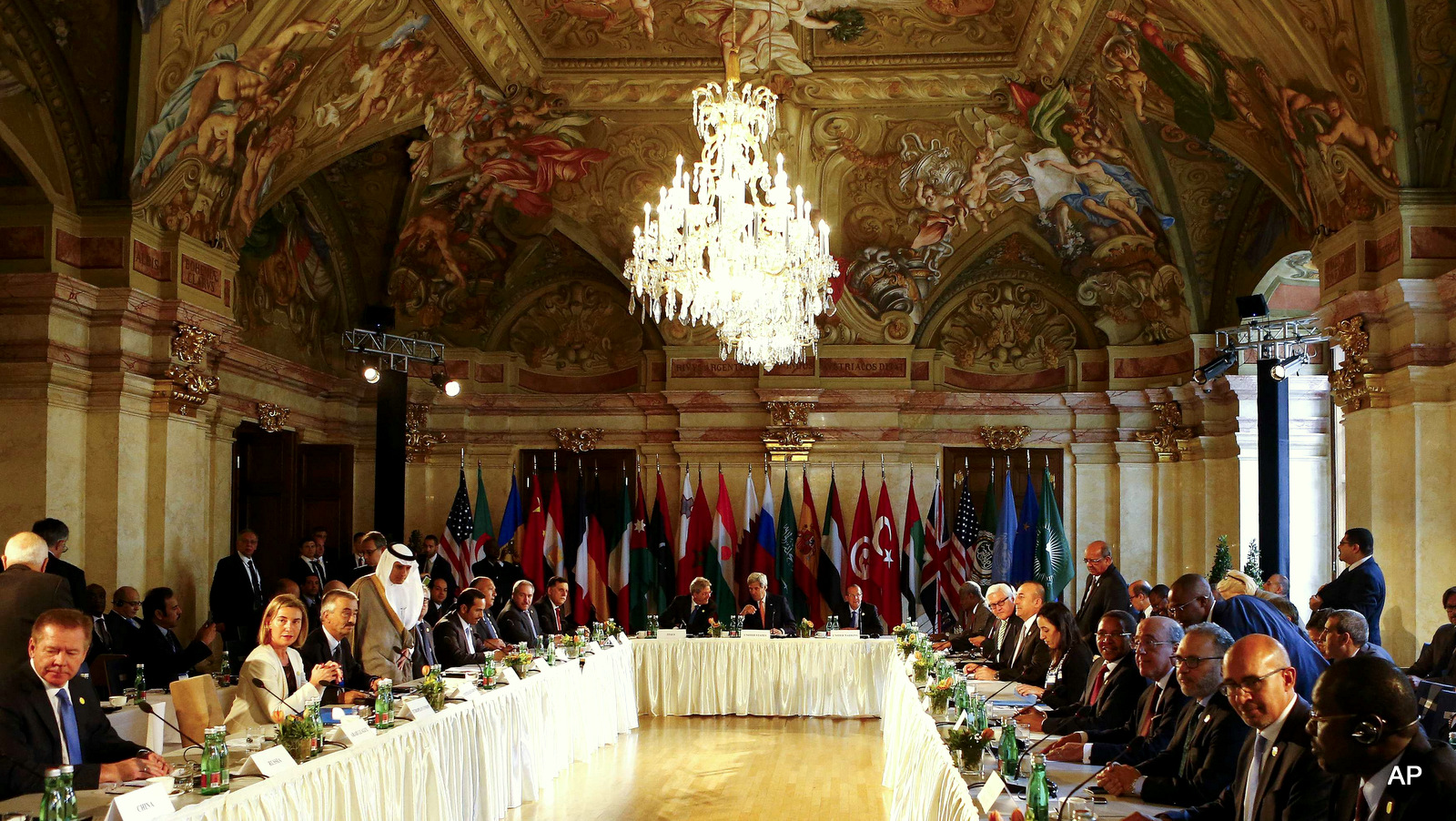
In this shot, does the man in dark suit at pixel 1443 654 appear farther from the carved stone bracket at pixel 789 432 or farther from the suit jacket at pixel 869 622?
the carved stone bracket at pixel 789 432

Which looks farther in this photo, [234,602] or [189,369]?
[234,602]

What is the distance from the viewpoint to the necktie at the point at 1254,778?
3.73 metres

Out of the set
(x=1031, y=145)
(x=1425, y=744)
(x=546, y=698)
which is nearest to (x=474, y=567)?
(x=546, y=698)

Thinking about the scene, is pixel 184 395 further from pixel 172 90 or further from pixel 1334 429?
pixel 1334 429

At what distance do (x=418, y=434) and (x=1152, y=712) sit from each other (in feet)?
39.0

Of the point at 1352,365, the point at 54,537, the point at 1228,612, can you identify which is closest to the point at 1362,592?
the point at 1352,365

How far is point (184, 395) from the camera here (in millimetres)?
10500

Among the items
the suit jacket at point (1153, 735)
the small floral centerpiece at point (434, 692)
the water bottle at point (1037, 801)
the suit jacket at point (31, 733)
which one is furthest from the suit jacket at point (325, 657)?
the water bottle at point (1037, 801)

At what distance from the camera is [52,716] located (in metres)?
4.59

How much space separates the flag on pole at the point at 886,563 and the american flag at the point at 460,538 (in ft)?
15.3

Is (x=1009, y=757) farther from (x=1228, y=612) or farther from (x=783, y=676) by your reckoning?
(x=783, y=676)

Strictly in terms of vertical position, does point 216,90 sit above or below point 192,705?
above

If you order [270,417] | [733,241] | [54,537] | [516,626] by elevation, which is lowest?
[516,626]

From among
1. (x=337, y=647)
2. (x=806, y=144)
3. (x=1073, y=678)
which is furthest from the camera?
(x=806, y=144)
